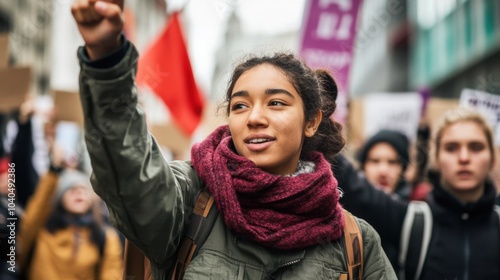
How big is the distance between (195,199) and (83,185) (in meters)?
3.29

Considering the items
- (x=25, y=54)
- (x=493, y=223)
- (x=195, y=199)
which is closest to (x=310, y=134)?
(x=195, y=199)

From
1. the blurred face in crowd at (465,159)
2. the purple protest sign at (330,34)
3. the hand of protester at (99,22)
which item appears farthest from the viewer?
the purple protest sign at (330,34)

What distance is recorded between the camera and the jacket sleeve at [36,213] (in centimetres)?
447

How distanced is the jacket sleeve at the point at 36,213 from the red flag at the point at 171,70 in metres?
1.79

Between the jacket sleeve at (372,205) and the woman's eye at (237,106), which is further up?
the woman's eye at (237,106)

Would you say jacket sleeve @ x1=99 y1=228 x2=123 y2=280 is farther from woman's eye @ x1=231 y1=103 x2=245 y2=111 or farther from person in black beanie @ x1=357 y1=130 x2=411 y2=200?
woman's eye @ x1=231 y1=103 x2=245 y2=111

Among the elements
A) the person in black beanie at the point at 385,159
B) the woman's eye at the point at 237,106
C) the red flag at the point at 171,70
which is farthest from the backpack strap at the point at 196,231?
the red flag at the point at 171,70

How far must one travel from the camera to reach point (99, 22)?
149cm

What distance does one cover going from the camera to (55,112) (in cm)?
540

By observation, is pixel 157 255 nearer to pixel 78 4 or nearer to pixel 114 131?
pixel 114 131

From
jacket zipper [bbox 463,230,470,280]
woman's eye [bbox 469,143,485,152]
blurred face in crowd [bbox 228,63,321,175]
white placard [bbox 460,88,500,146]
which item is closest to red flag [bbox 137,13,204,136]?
white placard [bbox 460,88,500,146]

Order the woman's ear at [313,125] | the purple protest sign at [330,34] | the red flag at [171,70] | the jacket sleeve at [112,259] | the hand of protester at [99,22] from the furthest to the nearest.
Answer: the red flag at [171,70], the purple protest sign at [330,34], the jacket sleeve at [112,259], the woman's ear at [313,125], the hand of protester at [99,22]

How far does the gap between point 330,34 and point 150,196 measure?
3.75 m

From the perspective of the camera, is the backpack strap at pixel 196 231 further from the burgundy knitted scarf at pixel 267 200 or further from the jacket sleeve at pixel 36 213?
the jacket sleeve at pixel 36 213
